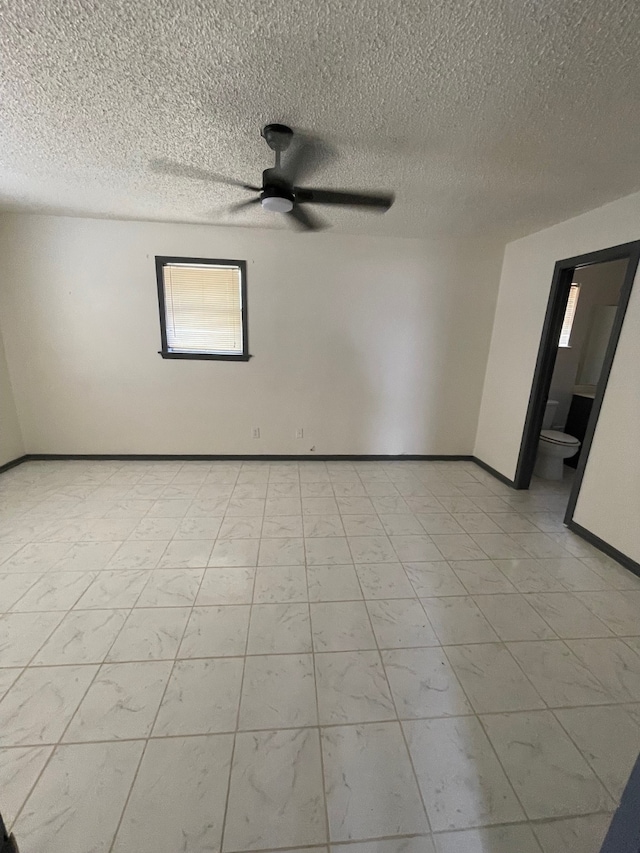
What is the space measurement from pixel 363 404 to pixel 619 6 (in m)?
2.92

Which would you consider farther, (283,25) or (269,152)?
(269,152)

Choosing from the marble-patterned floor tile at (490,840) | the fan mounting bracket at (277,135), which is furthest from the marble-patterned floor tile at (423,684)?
the fan mounting bracket at (277,135)

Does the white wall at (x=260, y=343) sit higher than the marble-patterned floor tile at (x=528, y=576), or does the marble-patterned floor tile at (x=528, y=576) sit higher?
the white wall at (x=260, y=343)

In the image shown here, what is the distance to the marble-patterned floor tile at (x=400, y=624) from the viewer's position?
1.61m

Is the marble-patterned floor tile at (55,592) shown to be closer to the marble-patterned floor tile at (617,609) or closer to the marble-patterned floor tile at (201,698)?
the marble-patterned floor tile at (201,698)

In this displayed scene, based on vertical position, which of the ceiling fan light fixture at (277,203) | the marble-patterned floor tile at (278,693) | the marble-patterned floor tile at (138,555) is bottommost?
the marble-patterned floor tile at (138,555)

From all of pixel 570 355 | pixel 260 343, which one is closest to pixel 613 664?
pixel 260 343

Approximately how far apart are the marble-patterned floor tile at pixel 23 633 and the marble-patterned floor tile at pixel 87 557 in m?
0.35

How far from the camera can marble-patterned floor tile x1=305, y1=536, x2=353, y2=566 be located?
2150mm

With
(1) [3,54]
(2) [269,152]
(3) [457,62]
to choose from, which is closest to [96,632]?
(1) [3,54]

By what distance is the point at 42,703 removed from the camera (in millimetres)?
1290

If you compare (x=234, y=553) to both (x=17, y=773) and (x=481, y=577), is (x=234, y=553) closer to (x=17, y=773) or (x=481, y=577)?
(x=17, y=773)

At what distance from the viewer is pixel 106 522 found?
2514 millimetres

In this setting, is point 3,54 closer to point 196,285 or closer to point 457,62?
point 457,62
